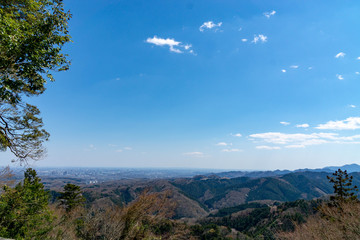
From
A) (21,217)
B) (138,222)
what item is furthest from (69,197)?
(138,222)

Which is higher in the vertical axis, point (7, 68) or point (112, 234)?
point (7, 68)

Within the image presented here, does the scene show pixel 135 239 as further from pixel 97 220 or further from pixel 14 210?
pixel 14 210


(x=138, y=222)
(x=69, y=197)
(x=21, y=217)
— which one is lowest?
(x=69, y=197)

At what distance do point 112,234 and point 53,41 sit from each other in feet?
32.9

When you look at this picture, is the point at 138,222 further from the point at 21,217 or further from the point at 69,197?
the point at 69,197

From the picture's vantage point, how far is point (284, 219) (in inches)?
4144

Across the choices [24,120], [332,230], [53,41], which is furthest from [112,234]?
[332,230]

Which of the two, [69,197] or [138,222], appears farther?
[69,197]

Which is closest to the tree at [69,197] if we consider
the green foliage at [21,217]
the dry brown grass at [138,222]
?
the green foliage at [21,217]

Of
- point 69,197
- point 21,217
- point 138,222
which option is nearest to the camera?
point 138,222

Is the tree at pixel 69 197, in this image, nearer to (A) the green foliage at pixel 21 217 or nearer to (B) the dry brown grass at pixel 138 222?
(A) the green foliage at pixel 21 217

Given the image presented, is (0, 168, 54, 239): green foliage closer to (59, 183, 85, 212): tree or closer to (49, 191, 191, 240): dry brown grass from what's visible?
(49, 191, 191, 240): dry brown grass

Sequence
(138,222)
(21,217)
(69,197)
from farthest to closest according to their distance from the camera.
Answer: (69,197)
(21,217)
(138,222)

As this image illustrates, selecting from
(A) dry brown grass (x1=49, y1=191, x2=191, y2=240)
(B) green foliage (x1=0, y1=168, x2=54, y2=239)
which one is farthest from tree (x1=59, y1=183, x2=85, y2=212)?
(A) dry brown grass (x1=49, y1=191, x2=191, y2=240)
